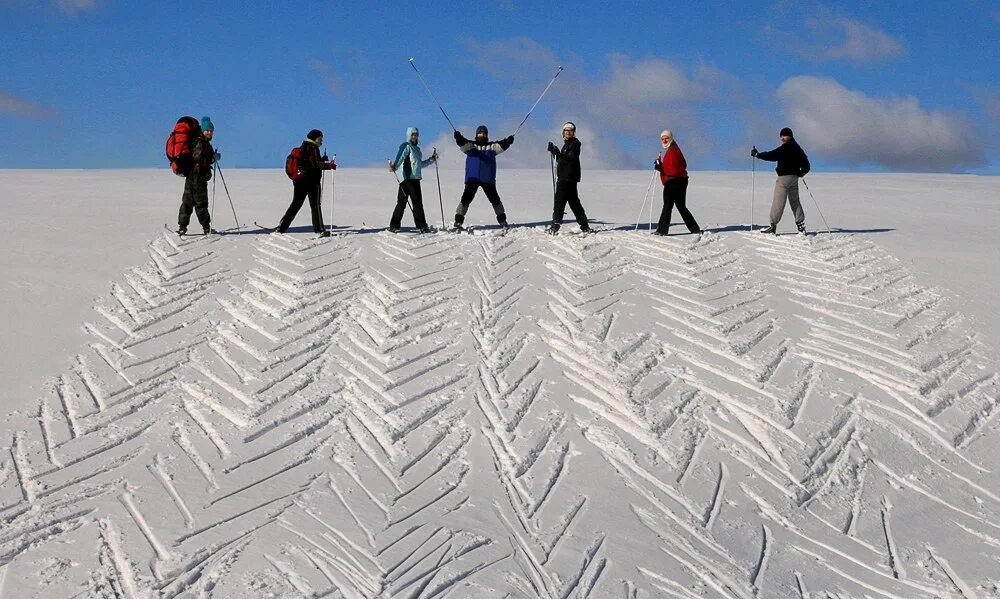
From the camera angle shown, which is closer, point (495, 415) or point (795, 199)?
point (495, 415)

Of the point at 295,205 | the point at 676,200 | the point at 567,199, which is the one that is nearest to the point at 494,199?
the point at 567,199

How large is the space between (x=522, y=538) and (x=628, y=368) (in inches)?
121

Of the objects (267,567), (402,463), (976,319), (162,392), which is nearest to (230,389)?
(162,392)

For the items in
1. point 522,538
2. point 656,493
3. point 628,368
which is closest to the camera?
point 522,538

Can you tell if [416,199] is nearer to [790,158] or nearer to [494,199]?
[494,199]

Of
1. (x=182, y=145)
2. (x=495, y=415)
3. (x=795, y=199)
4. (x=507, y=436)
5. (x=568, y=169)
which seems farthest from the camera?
(x=795, y=199)

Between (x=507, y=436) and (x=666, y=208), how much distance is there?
641 centimetres

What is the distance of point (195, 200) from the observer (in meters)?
12.6

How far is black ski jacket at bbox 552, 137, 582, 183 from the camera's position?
511 inches

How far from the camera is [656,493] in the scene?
7258mm

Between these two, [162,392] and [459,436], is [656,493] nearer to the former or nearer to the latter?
[459,436]

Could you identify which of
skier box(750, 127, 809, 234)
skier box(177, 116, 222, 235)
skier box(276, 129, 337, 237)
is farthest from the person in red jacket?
skier box(177, 116, 222, 235)

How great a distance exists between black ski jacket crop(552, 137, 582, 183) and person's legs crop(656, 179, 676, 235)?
135cm

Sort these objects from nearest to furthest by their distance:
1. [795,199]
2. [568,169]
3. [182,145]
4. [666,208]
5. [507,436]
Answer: [507,436], [182,145], [568,169], [666,208], [795,199]
